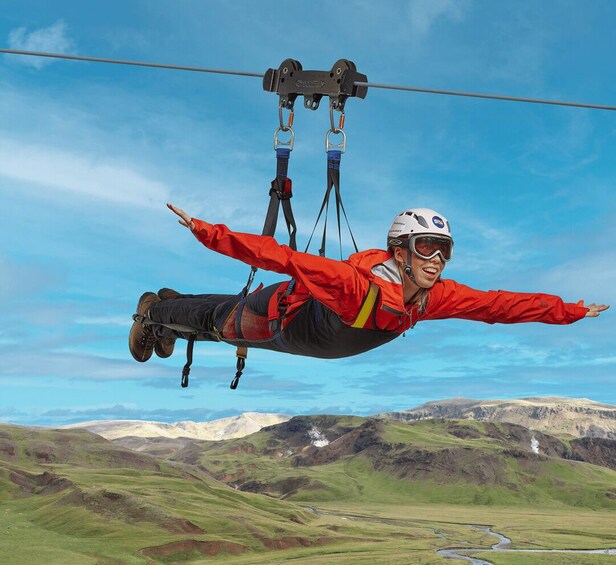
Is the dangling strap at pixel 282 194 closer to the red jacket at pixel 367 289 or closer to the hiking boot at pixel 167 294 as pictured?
the red jacket at pixel 367 289

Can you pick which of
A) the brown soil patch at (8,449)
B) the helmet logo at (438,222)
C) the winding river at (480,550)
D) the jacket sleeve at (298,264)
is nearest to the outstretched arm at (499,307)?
the helmet logo at (438,222)

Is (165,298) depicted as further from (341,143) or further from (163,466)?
(163,466)

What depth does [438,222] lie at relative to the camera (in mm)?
10734

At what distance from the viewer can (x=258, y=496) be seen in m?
112

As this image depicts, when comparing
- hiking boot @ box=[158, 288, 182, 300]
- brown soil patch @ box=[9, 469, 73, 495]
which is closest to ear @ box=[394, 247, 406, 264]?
hiking boot @ box=[158, 288, 182, 300]

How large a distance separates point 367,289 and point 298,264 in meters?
1.41

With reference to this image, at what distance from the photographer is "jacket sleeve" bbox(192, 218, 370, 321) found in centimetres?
892

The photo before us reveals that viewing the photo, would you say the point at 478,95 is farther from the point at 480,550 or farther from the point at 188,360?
the point at 480,550

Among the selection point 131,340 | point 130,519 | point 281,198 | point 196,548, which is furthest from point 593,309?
point 130,519

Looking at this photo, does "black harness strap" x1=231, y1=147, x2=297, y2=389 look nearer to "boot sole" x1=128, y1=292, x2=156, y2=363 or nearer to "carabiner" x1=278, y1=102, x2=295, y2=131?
"carabiner" x1=278, y1=102, x2=295, y2=131

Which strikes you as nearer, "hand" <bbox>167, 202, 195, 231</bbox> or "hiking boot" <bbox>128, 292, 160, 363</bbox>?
"hand" <bbox>167, 202, 195, 231</bbox>

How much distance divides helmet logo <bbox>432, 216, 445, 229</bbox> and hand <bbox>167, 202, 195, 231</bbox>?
3.82 meters

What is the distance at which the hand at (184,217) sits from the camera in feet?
28.7

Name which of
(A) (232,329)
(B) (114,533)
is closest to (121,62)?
(A) (232,329)
